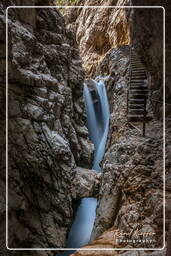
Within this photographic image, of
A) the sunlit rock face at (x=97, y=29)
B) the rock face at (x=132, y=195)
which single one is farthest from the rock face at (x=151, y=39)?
the sunlit rock face at (x=97, y=29)

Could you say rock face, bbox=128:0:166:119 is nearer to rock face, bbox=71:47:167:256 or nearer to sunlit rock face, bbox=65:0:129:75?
rock face, bbox=71:47:167:256

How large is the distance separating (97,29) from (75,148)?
1026 cm

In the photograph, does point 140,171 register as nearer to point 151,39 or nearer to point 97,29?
point 151,39

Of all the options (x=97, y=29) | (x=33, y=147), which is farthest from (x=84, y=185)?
(x=97, y=29)

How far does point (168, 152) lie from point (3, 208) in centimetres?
343

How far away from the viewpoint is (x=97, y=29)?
14352 millimetres

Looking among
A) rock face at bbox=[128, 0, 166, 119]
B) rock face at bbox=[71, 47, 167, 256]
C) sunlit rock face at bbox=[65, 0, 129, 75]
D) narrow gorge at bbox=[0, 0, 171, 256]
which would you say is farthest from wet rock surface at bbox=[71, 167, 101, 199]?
sunlit rock face at bbox=[65, 0, 129, 75]

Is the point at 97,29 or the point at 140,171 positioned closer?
the point at 140,171

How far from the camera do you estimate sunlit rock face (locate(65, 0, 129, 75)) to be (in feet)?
41.9

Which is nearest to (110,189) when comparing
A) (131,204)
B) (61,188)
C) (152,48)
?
(131,204)

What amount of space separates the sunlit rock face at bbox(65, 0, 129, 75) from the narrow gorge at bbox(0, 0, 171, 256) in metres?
4.76

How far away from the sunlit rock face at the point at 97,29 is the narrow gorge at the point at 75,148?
4755 mm

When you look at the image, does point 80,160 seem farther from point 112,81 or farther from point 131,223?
point 131,223

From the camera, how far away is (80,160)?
7.62 meters
